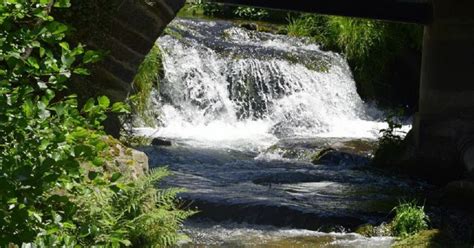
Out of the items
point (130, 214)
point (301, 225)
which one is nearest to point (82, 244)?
point (130, 214)

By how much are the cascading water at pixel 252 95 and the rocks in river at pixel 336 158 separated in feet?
6.11

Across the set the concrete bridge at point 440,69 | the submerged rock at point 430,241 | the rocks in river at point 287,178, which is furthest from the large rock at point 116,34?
the concrete bridge at point 440,69

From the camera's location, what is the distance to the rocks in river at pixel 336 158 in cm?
1174

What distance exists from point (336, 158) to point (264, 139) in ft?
6.83

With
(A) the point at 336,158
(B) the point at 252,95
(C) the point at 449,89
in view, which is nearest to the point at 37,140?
(A) the point at 336,158

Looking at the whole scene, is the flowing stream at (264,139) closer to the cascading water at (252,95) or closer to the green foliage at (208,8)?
the cascading water at (252,95)

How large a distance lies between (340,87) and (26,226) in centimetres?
1304

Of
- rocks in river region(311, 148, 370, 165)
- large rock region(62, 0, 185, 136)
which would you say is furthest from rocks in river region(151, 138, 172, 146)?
large rock region(62, 0, 185, 136)

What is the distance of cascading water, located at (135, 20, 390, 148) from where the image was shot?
1434 centimetres

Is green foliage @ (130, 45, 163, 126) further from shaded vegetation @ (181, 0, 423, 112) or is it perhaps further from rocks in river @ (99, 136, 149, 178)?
rocks in river @ (99, 136, 149, 178)

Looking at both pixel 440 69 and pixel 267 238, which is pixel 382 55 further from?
pixel 267 238

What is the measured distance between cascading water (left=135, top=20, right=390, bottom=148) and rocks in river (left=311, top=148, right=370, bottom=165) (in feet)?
6.11

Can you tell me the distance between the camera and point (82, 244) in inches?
172

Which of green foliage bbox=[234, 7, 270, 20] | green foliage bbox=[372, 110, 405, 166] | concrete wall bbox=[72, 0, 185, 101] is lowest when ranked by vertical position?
green foliage bbox=[372, 110, 405, 166]
